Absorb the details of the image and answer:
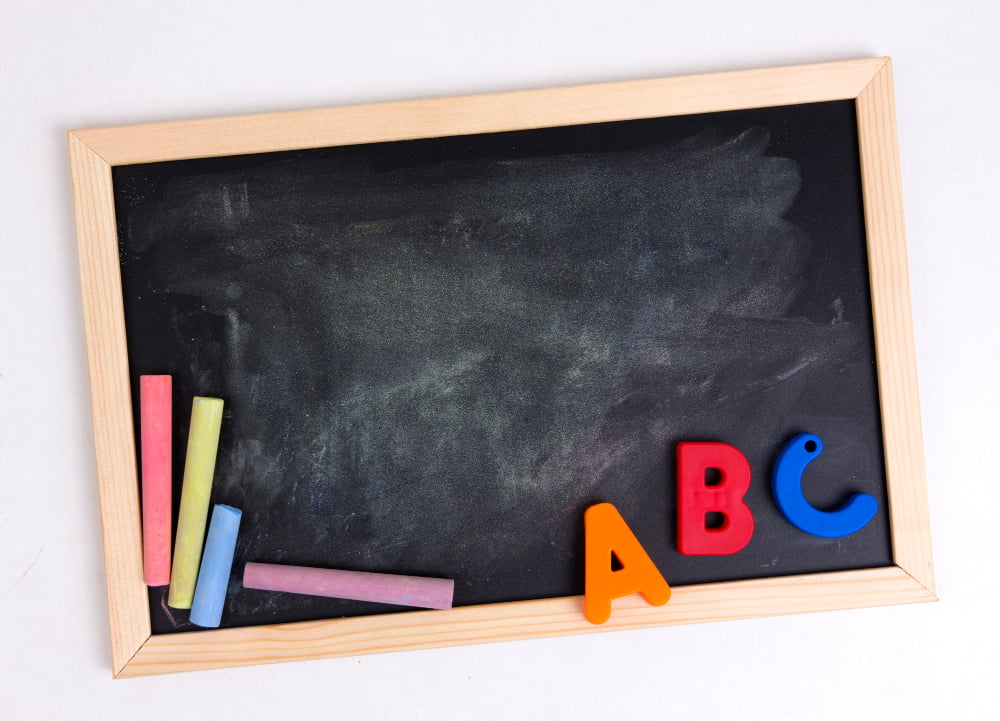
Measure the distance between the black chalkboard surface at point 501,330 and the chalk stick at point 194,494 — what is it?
3cm

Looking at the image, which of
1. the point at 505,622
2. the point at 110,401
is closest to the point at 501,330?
the point at 505,622

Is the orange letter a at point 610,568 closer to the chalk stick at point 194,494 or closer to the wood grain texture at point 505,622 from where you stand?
the wood grain texture at point 505,622

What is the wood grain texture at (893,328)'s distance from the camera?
749 millimetres

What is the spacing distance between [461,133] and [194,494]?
504mm

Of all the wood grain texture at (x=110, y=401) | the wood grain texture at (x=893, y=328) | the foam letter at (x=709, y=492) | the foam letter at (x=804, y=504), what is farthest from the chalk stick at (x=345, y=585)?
the wood grain texture at (x=893, y=328)

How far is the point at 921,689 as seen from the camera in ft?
2.64

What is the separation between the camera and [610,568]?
2.44 feet

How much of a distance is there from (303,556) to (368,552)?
3.0 inches

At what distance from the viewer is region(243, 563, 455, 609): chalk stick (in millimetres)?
734

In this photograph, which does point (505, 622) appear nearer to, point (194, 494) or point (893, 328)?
point (194, 494)

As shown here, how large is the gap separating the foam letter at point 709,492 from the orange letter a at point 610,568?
55mm

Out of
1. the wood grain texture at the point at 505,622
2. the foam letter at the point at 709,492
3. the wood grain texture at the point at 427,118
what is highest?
the wood grain texture at the point at 427,118

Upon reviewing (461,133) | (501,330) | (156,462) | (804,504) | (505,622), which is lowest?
(505,622)

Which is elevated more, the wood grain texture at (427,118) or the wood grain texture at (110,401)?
the wood grain texture at (427,118)
